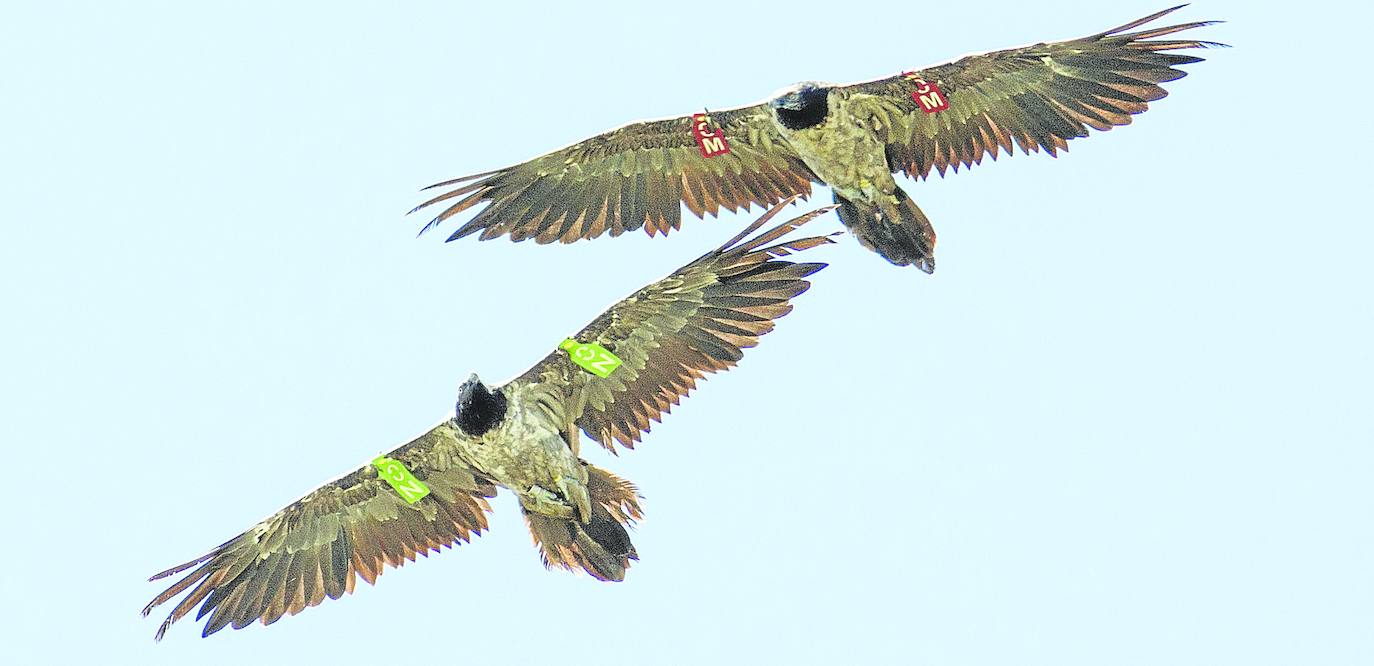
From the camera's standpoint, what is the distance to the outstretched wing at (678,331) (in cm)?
1750

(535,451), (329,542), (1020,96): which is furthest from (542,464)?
(1020,96)

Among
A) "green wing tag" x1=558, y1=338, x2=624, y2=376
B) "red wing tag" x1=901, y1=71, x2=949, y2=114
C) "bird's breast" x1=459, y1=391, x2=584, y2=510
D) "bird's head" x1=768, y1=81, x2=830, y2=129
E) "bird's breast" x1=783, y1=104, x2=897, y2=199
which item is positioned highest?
"red wing tag" x1=901, y1=71, x2=949, y2=114

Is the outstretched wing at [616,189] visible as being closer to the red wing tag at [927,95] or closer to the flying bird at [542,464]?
the red wing tag at [927,95]

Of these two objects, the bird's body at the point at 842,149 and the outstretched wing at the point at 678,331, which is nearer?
the outstretched wing at the point at 678,331

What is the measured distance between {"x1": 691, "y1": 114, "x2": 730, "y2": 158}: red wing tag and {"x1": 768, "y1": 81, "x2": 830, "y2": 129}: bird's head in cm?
73

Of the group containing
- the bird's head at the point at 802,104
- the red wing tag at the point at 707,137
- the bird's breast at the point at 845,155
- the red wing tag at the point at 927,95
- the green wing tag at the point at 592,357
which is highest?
the red wing tag at the point at 707,137

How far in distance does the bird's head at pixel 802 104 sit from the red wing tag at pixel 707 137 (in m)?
0.73

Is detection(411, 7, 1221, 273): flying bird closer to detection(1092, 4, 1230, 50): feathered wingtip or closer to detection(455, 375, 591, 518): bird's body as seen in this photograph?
detection(1092, 4, 1230, 50): feathered wingtip

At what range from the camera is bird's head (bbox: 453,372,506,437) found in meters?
17.7

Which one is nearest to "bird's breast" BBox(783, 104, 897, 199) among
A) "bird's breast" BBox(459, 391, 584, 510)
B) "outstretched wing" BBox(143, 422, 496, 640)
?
"bird's breast" BBox(459, 391, 584, 510)

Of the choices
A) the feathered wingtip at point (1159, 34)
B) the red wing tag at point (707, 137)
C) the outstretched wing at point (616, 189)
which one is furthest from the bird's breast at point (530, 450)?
the feathered wingtip at point (1159, 34)

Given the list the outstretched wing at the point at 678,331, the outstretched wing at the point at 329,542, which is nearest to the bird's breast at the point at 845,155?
the outstretched wing at the point at 678,331

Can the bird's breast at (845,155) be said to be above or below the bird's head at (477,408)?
above

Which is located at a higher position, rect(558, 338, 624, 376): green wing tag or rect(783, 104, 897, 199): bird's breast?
rect(783, 104, 897, 199): bird's breast
